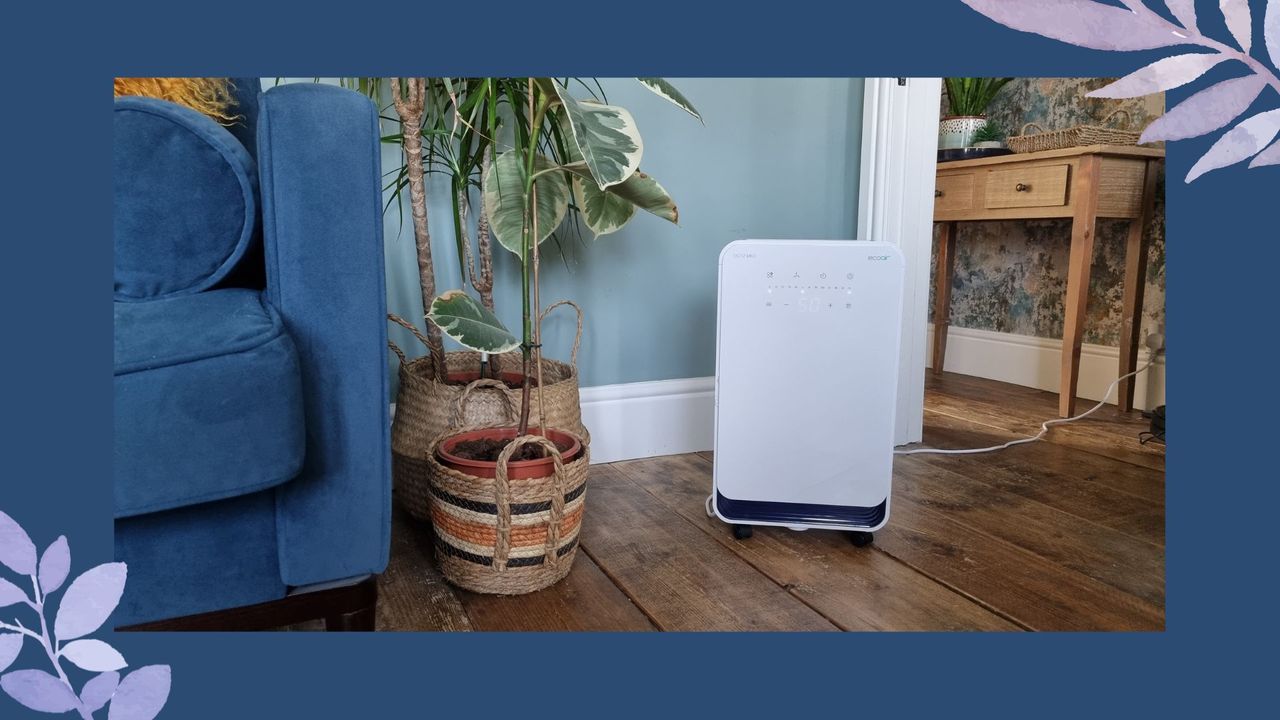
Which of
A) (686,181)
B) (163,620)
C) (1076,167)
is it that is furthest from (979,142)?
(163,620)

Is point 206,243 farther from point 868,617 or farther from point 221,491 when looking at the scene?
point 868,617

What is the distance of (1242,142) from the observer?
44cm

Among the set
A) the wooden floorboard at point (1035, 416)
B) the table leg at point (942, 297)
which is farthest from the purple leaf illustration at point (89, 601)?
the table leg at point (942, 297)

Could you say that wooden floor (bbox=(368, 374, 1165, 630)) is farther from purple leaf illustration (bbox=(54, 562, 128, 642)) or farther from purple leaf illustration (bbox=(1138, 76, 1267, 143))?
purple leaf illustration (bbox=(1138, 76, 1267, 143))

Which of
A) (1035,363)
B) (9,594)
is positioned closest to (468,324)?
(9,594)

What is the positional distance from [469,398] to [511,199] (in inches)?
12.6

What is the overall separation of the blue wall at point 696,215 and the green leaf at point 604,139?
2.12ft

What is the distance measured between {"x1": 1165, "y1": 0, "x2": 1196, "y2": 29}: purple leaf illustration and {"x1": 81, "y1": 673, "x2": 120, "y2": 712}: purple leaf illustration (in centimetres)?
72

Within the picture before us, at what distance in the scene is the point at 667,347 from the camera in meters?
1.76

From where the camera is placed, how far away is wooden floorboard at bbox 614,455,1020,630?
39.8 inches

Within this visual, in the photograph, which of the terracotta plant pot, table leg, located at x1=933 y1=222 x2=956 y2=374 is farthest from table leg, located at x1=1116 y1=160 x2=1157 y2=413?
the terracotta plant pot

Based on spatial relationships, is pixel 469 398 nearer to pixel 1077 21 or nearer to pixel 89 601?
pixel 89 601

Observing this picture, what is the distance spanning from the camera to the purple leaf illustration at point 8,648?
0.48m

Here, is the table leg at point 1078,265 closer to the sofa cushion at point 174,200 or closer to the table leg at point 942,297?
the table leg at point 942,297
